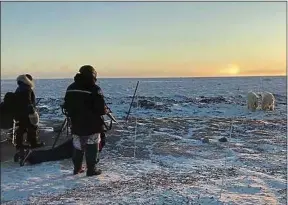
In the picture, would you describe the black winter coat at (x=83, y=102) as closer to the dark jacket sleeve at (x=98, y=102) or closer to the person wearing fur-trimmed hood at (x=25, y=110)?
the dark jacket sleeve at (x=98, y=102)

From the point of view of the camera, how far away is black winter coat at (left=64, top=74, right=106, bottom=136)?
5.42 metres

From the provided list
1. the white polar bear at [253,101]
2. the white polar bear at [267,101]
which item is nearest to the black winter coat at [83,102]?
the white polar bear at [253,101]

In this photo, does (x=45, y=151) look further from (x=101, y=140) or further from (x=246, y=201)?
(x=246, y=201)

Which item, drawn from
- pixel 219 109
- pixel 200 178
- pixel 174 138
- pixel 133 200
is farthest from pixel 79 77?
pixel 219 109

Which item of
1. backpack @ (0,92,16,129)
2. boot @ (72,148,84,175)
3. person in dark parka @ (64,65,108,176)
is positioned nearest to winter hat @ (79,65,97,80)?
person in dark parka @ (64,65,108,176)

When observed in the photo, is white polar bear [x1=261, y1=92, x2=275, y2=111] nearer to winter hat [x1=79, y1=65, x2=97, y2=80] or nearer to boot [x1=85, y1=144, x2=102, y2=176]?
boot [x1=85, y1=144, x2=102, y2=176]

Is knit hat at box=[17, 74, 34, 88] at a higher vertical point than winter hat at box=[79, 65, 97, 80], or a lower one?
lower

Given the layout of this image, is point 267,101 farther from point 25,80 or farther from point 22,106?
point 22,106

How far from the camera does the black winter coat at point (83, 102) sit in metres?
5.42

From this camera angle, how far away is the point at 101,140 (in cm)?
635

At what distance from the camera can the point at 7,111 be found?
8.76ft

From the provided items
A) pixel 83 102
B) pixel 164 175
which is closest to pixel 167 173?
pixel 164 175

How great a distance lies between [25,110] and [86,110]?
264 cm

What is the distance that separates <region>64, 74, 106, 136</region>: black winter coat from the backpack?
257 centimetres
